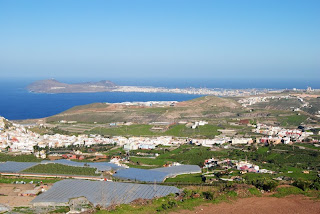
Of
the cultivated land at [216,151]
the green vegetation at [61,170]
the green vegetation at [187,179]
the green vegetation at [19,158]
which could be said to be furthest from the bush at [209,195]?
the green vegetation at [19,158]

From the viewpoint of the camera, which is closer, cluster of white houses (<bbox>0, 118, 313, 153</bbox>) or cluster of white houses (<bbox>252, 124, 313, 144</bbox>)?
cluster of white houses (<bbox>0, 118, 313, 153</bbox>)

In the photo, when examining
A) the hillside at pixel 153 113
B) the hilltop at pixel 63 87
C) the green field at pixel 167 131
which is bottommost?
the green field at pixel 167 131

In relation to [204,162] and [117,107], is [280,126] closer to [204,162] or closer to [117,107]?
[204,162]

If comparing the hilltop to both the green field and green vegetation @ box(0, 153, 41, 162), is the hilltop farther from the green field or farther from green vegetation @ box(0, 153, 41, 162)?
green vegetation @ box(0, 153, 41, 162)

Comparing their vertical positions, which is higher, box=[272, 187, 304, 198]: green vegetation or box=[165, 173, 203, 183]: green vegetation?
box=[272, 187, 304, 198]: green vegetation

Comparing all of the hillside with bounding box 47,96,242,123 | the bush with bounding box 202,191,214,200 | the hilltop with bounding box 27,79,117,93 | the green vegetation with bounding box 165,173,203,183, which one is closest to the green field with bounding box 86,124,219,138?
the hillside with bounding box 47,96,242,123

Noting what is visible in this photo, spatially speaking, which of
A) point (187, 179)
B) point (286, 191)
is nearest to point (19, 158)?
point (187, 179)

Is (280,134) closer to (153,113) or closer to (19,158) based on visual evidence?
(153,113)

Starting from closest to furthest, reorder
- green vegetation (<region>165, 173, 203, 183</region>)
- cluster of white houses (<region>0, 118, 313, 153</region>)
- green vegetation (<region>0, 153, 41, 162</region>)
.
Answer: green vegetation (<region>165, 173, 203, 183</region>) → green vegetation (<region>0, 153, 41, 162</region>) → cluster of white houses (<region>0, 118, 313, 153</region>)

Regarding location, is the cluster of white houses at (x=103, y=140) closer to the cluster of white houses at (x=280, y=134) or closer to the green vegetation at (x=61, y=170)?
the cluster of white houses at (x=280, y=134)
